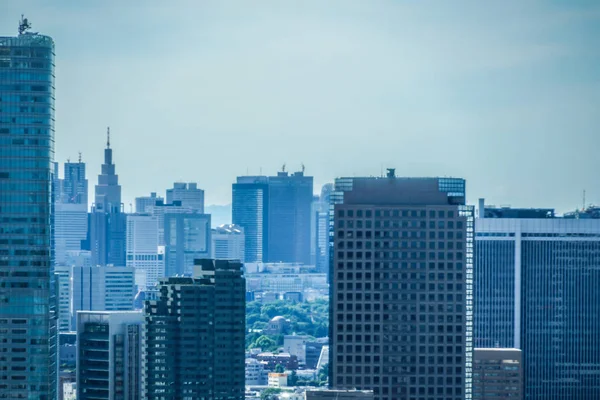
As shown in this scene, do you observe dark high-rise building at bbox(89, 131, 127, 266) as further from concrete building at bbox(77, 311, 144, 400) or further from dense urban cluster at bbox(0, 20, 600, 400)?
concrete building at bbox(77, 311, 144, 400)

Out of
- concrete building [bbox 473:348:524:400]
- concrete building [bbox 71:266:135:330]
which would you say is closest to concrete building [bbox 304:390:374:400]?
concrete building [bbox 473:348:524:400]

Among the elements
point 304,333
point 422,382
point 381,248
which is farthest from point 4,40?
point 304,333

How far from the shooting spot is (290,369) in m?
138

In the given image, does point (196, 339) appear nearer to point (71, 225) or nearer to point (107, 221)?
point (71, 225)

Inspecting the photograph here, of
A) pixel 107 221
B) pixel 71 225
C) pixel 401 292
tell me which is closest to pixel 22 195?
pixel 401 292

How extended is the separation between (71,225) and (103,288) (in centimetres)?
4612

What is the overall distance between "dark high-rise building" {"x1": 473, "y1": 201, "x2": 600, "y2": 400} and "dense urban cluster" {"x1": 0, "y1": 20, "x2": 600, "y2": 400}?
0.27ft

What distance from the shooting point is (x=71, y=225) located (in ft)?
626

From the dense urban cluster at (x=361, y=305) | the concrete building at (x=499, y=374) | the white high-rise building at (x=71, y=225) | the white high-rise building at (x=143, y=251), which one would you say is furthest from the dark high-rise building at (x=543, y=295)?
the white high-rise building at (x=143, y=251)

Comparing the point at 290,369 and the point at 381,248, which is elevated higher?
the point at 381,248

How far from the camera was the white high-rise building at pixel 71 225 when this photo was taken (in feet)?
620

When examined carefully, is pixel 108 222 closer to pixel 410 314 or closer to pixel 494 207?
pixel 494 207

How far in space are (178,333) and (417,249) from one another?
760 inches

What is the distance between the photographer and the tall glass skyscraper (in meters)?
65.1
